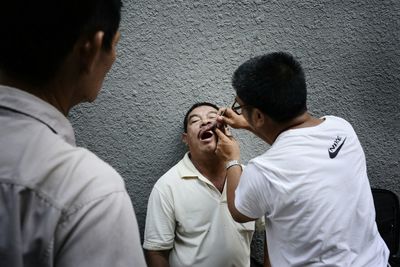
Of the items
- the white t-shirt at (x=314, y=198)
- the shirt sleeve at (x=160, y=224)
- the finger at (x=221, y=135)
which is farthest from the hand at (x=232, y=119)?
the shirt sleeve at (x=160, y=224)

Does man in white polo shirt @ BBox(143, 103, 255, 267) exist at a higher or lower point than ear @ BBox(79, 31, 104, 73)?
lower

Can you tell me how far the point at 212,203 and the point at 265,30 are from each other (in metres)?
1.09

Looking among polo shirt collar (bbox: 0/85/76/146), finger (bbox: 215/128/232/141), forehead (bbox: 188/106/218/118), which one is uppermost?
polo shirt collar (bbox: 0/85/76/146)

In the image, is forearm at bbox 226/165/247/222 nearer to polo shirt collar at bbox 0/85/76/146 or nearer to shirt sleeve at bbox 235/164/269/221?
shirt sleeve at bbox 235/164/269/221

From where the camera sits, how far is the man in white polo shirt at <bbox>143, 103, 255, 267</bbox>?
6.98 ft

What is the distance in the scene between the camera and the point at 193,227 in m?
2.14

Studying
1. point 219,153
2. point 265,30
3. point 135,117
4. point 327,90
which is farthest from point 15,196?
point 327,90

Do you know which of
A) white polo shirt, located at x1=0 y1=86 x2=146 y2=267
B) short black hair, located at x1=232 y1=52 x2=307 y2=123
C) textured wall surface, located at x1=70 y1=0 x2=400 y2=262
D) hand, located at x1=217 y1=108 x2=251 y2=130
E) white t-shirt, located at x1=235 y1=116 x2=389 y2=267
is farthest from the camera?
textured wall surface, located at x1=70 y1=0 x2=400 y2=262

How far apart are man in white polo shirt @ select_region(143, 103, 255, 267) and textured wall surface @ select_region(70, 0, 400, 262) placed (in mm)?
194

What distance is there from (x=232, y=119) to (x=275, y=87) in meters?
0.42

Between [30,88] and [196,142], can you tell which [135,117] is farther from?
[30,88]

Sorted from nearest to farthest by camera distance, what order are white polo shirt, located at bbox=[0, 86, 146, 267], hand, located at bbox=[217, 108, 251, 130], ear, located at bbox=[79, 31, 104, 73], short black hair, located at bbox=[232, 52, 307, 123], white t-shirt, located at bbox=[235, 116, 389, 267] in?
white polo shirt, located at bbox=[0, 86, 146, 267] < ear, located at bbox=[79, 31, 104, 73] < white t-shirt, located at bbox=[235, 116, 389, 267] < short black hair, located at bbox=[232, 52, 307, 123] < hand, located at bbox=[217, 108, 251, 130]

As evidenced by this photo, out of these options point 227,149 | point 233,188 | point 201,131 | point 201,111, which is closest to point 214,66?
point 201,111

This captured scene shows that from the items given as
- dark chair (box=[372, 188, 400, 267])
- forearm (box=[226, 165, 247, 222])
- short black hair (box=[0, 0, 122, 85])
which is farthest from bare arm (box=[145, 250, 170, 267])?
short black hair (box=[0, 0, 122, 85])
